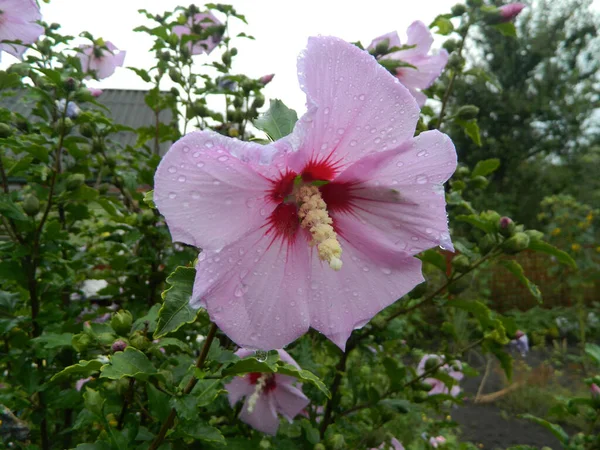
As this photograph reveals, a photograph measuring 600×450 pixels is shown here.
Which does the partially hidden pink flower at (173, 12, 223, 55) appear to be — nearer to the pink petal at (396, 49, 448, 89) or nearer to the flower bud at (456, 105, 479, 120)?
the pink petal at (396, 49, 448, 89)

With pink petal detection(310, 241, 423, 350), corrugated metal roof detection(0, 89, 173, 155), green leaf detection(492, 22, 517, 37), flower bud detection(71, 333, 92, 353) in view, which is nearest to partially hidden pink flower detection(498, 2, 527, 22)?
green leaf detection(492, 22, 517, 37)

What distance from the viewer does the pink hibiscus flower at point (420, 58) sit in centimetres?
144

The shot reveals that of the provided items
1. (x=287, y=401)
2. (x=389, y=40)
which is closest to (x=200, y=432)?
(x=287, y=401)

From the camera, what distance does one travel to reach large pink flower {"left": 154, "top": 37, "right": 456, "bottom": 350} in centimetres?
61

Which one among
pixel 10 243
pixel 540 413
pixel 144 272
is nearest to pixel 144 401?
pixel 144 272

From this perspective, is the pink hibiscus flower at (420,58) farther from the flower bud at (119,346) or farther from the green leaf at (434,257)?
the flower bud at (119,346)

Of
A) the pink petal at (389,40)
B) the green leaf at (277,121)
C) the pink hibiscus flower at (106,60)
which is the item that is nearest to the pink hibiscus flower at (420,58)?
the pink petal at (389,40)

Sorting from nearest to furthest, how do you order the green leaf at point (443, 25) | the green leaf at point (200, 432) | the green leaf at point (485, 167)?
the green leaf at point (200, 432) < the green leaf at point (443, 25) < the green leaf at point (485, 167)

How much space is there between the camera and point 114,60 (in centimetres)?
217

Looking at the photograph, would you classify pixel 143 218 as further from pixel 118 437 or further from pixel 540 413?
pixel 540 413

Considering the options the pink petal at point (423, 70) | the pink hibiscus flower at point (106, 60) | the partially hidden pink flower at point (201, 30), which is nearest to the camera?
the pink petal at point (423, 70)

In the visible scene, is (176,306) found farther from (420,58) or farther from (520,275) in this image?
(420,58)

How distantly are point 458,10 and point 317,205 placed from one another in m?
1.20

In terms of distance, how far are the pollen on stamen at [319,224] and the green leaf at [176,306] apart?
0.19 metres
